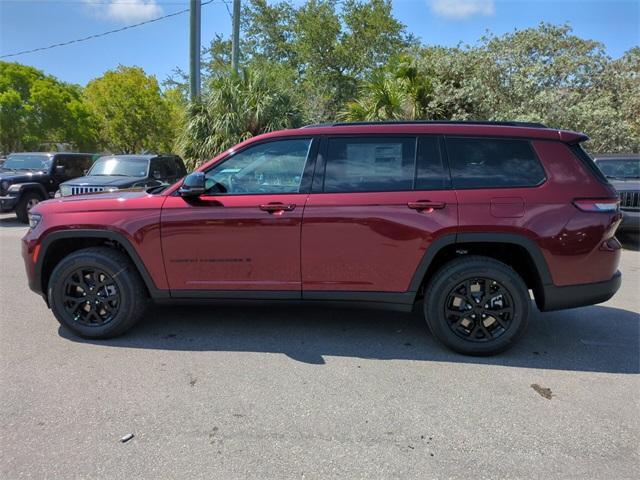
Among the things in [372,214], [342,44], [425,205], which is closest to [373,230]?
[372,214]

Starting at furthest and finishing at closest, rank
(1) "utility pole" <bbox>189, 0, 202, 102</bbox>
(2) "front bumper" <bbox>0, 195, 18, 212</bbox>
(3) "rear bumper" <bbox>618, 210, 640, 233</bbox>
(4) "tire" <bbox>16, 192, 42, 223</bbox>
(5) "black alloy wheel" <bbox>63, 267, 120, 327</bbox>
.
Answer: (1) "utility pole" <bbox>189, 0, 202, 102</bbox> < (4) "tire" <bbox>16, 192, 42, 223</bbox> < (2) "front bumper" <bbox>0, 195, 18, 212</bbox> < (3) "rear bumper" <bbox>618, 210, 640, 233</bbox> < (5) "black alloy wheel" <bbox>63, 267, 120, 327</bbox>

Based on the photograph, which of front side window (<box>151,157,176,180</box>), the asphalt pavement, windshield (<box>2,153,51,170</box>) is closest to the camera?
the asphalt pavement

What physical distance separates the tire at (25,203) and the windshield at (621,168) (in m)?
12.9

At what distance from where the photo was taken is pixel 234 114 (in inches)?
518

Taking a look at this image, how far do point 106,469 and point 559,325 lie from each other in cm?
400

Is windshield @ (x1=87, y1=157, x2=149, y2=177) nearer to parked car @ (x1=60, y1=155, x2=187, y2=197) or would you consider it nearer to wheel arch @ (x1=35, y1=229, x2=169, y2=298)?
parked car @ (x1=60, y1=155, x2=187, y2=197)

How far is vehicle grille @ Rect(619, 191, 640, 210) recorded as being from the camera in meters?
8.59

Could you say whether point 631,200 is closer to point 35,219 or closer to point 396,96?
point 396,96

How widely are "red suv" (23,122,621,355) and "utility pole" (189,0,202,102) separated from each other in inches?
436

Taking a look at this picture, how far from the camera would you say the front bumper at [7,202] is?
1098 centimetres

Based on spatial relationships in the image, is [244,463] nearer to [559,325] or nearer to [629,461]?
[629,461]

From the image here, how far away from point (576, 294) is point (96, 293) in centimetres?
396

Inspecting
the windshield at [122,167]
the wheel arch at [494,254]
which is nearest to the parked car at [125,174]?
the windshield at [122,167]

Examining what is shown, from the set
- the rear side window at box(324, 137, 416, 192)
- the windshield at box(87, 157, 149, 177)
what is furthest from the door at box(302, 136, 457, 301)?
the windshield at box(87, 157, 149, 177)
